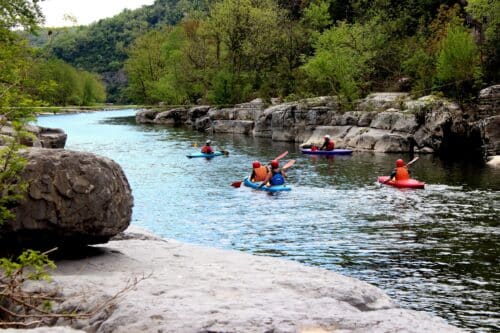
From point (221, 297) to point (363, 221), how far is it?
11605mm

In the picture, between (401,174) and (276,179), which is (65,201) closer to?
(276,179)

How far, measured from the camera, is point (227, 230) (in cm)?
1720

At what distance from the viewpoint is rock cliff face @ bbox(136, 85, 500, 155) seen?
34.8 meters

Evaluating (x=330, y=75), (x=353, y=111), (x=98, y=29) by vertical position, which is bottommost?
(x=353, y=111)

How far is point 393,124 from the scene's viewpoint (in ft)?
126

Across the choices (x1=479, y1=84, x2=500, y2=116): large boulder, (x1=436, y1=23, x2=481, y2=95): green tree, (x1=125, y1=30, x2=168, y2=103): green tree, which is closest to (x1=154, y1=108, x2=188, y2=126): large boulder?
(x1=125, y1=30, x2=168, y2=103): green tree

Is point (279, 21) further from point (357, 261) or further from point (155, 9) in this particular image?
point (155, 9)

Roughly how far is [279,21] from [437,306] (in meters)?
58.0

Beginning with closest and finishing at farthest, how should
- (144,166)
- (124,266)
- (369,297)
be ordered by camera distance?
(369,297)
(124,266)
(144,166)

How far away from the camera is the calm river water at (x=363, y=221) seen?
12.0m

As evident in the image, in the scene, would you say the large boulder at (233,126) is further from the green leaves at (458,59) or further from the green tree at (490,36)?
the green tree at (490,36)

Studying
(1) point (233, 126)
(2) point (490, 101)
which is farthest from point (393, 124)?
(1) point (233, 126)

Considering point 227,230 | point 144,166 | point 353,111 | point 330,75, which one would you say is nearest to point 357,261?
point 227,230

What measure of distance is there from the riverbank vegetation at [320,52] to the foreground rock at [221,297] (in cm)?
3302
